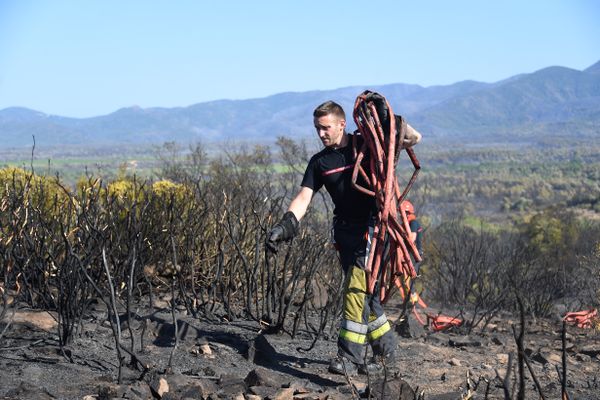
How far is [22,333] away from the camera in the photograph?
5.28 m

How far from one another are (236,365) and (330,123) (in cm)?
161

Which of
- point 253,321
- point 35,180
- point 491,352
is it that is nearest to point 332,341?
point 253,321

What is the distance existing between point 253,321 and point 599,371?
2573 millimetres

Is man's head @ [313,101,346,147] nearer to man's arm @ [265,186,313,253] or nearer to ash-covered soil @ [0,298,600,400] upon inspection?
man's arm @ [265,186,313,253]

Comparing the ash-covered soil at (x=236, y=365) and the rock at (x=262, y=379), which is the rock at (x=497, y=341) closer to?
the ash-covered soil at (x=236, y=365)

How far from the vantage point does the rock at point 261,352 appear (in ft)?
17.4

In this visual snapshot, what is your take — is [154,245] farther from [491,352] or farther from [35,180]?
[491,352]

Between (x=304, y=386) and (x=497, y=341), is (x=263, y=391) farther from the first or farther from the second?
(x=497, y=341)

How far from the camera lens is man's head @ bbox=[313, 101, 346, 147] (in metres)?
4.75

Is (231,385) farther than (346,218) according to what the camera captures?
No

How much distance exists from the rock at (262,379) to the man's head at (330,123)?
133cm

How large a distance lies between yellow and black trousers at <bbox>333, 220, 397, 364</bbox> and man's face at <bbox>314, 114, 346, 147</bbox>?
486 millimetres

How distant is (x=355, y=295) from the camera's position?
4797mm

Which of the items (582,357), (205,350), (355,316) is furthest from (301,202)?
(582,357)
